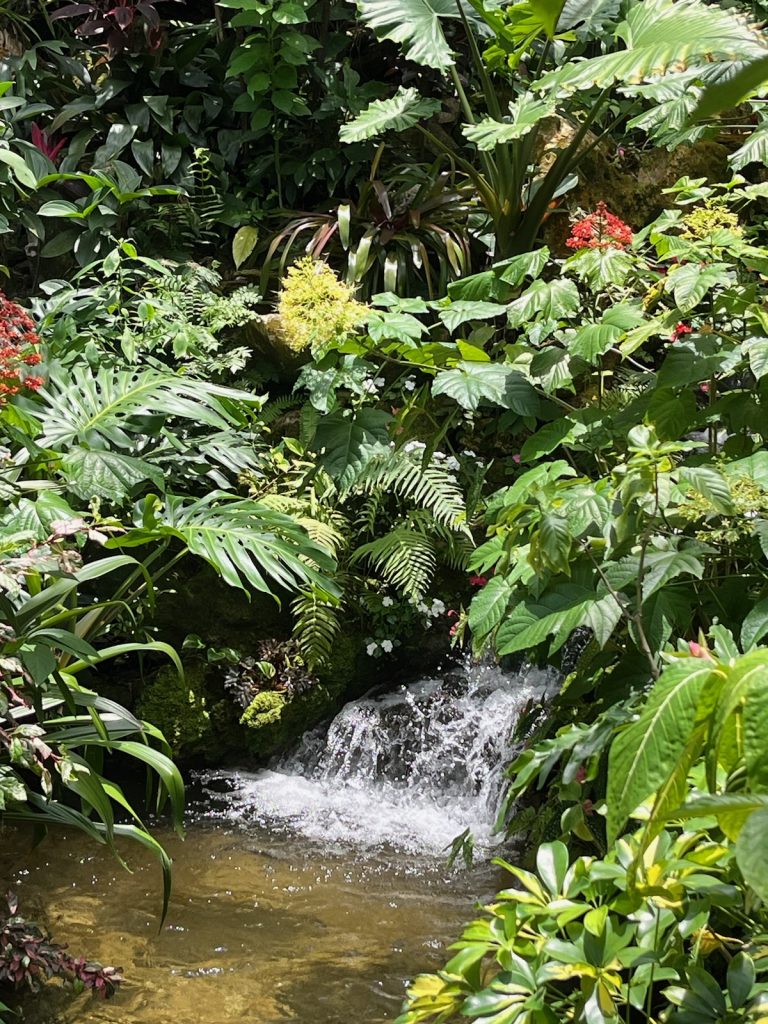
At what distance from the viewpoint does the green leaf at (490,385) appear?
2.23 m

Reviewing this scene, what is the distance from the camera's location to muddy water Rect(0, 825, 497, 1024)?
2.46 metres

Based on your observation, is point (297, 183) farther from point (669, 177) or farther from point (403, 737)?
point (403, 737)

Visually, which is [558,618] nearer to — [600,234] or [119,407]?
[600,234]

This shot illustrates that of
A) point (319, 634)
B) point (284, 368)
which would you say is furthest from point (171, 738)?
point (284, 368)

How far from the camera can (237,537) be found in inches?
114

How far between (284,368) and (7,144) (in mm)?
1671

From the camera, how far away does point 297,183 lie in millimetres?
5633

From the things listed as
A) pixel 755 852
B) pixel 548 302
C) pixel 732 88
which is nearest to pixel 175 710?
pixel 548 302

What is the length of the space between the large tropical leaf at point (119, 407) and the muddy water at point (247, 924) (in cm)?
136

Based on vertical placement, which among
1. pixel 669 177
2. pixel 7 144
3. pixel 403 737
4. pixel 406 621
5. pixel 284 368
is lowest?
pixel 403 737

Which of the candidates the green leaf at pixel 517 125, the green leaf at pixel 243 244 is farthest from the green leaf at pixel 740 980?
the green leaf at pixel 243 244

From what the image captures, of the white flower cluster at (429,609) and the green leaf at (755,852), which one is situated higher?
the green leaf at (755,852)

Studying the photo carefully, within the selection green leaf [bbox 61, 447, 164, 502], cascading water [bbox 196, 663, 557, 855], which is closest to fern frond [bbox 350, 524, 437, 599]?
cascading water [bbox 196, 663, 557, 855]

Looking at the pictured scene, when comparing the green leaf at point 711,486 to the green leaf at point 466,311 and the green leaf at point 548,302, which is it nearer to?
the green leaf at point 548,302
